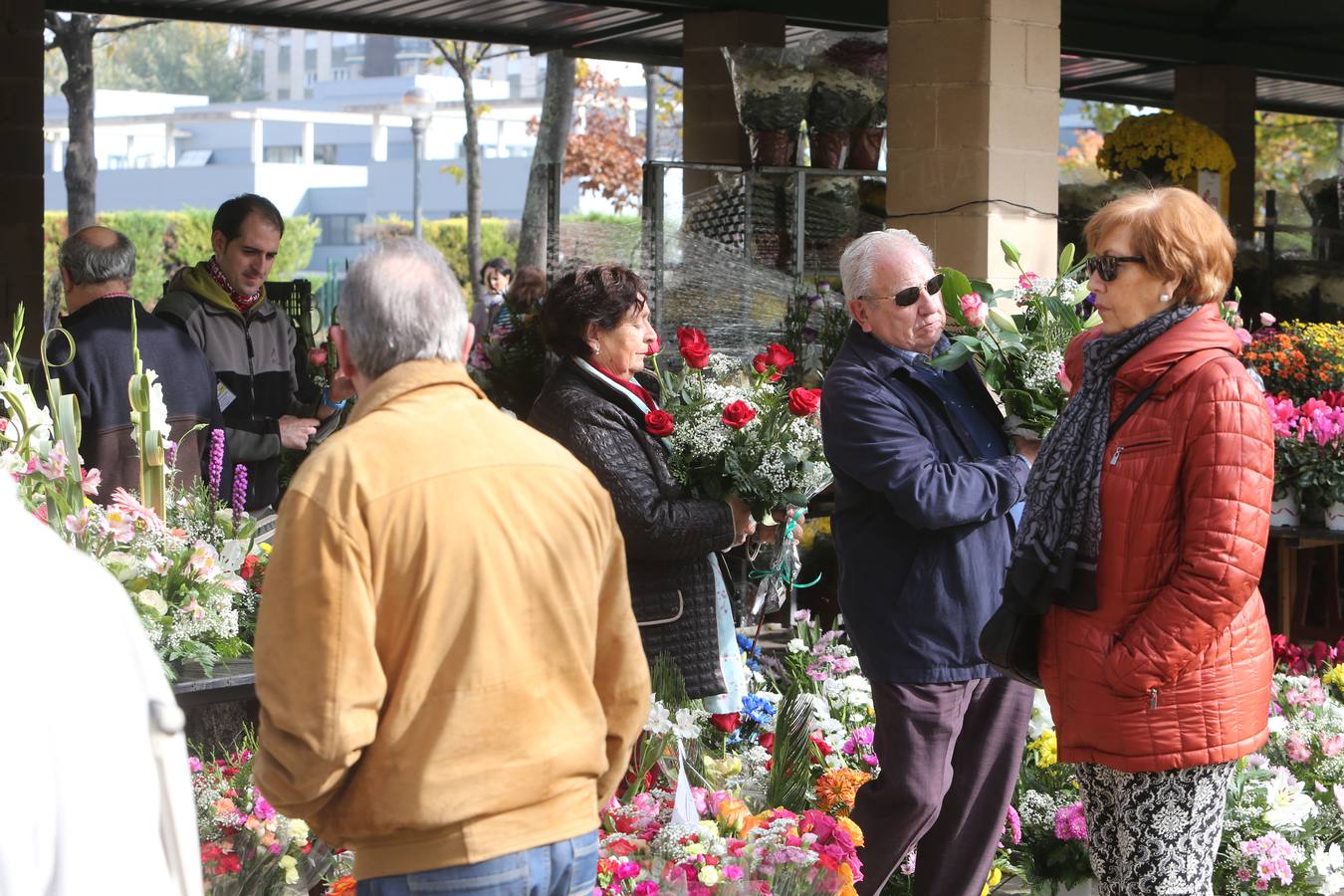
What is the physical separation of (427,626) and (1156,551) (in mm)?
1510

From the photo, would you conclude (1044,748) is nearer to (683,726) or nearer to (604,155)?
(683,726)

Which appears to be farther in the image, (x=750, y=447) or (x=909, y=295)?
(x=750, y=447)

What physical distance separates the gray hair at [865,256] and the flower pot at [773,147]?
12.5 ft

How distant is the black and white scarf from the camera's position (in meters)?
3.16

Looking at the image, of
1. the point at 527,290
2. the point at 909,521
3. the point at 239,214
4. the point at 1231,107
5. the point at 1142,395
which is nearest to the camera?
the point at 1142,395

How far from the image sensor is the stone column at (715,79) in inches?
389

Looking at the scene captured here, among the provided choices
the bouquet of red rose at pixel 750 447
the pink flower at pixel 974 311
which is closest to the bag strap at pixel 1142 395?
the pink flower at pixel 974 311

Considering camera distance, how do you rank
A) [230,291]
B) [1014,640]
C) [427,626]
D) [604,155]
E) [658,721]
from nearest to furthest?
1. [427,626]
2. [1014,640]
3. [658,721]
4. [230,291]
5. [604,155]

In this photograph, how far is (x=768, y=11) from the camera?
9.89 meters

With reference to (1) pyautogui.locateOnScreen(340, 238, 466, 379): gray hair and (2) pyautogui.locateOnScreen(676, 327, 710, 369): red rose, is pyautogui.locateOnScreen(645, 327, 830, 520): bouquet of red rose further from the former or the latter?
(1) pyautogui.locateOnScreen(340, 238, 466, 379): gray hair

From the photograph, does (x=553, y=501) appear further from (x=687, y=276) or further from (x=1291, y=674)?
(x=687, y=276)

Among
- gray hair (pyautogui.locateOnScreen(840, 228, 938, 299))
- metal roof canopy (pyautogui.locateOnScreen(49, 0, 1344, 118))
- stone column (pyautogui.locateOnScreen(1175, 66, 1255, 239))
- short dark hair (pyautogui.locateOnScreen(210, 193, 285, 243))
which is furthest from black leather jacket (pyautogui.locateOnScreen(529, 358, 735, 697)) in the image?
stone column (pyautogui.locateOnScreen(1175, 66, 1255, 239))

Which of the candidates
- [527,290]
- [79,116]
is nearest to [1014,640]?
[527,290]

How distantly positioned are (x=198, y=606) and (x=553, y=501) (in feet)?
5.95
